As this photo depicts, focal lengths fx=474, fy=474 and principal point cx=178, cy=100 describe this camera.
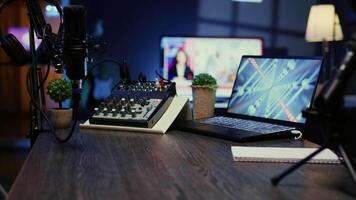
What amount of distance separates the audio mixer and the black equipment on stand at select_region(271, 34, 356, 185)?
64 centimetres

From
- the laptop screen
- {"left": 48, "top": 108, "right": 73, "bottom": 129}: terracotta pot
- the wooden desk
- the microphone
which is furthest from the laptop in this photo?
the microphone

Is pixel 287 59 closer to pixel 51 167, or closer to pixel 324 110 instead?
pixel 324 110

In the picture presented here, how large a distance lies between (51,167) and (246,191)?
0.38 m

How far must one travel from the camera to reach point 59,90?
1485 millimetres

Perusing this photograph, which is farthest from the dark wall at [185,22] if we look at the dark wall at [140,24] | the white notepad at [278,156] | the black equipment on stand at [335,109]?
the black equipment on stand at [335,109]

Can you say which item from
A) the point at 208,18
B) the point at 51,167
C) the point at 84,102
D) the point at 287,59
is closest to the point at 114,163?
the point at 51,167

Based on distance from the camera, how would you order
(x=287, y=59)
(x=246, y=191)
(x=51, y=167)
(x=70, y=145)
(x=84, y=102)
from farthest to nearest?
(x=84, y=102)
(x=287, y=59)
(x=70, y=145)
(x=51, y=167)
(x=246, y=191)

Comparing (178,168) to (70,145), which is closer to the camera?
(178,168)

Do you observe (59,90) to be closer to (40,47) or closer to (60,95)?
(60,95)

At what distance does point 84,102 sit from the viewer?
10.2 ft

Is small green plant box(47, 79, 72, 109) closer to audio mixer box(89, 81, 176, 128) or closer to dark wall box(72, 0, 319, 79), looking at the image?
audio mixer box(89, 81, 176, 128)

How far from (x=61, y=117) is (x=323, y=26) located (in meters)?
2.87

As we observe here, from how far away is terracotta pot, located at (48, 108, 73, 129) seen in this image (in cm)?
140

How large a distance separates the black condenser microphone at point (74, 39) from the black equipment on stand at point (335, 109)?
573mm
